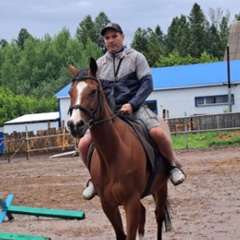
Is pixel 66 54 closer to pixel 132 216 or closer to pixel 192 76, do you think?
pixel 192 76

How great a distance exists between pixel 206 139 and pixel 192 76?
48.1ft

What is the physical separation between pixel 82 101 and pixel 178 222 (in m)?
4.05

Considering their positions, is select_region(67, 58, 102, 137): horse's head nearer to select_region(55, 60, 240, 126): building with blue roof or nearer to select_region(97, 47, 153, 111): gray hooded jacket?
select_region(97, 47, 153, 111): gray hooded jacket

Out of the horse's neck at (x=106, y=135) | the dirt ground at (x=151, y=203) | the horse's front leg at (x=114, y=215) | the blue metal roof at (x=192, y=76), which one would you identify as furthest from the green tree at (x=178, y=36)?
the horse's neck at (x=106, y=135)

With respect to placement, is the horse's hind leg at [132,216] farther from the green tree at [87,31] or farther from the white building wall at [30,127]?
the green tree at [87,31]

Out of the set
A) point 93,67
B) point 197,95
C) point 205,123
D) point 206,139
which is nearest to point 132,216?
point 93,67

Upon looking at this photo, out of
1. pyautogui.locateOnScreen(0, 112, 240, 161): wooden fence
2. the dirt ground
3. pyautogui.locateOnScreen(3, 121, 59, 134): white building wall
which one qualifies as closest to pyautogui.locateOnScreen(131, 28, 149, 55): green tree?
pyautogui.locateOnScreen(3, 121, 59, 134): white building wall

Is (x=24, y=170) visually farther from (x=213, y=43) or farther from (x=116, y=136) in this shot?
(x=213, y=43)

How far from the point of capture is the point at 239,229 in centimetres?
814

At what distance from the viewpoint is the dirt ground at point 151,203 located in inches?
332

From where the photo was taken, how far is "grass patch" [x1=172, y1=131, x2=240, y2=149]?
26.2 metres

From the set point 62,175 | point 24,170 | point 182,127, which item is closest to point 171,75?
point 182,127

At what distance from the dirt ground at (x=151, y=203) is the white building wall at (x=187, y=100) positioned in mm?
20036

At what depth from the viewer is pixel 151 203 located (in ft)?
36.1
